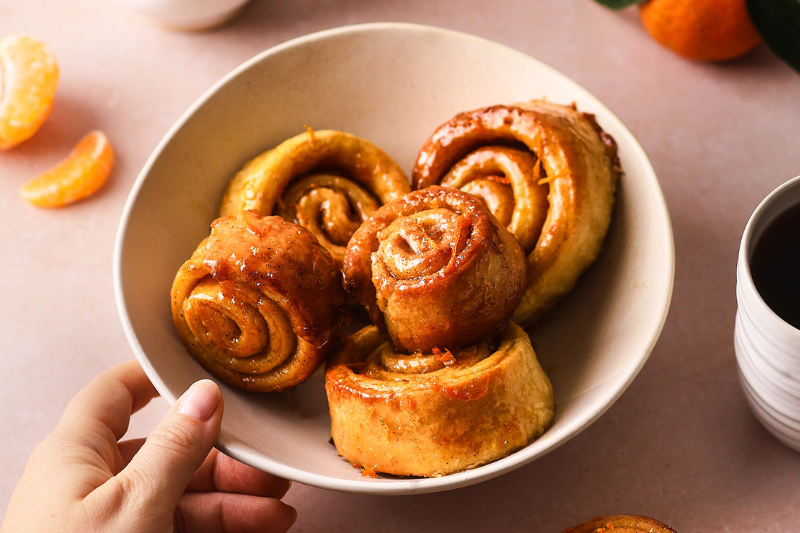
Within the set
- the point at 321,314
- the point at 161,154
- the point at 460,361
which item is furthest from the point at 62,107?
the point at 460,361

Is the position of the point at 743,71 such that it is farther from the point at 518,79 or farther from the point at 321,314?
the point at 321,314

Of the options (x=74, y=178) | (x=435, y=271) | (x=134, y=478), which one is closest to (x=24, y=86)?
(x=74, y=178)

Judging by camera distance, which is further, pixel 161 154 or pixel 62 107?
pixel 62 107

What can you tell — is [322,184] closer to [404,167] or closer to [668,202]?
[404,167]

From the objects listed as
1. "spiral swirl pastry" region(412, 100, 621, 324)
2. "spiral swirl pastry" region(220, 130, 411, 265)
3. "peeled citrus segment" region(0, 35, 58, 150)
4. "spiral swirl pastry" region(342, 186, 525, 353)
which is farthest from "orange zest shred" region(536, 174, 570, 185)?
"peeled citrus segment" region(0, 35, 58, 150)

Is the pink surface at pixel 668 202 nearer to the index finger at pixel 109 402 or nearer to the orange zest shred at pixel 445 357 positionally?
the index finger at pixel 109 402

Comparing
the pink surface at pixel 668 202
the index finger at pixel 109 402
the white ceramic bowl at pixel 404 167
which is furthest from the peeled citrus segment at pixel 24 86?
the index finger at pixel 109 402
